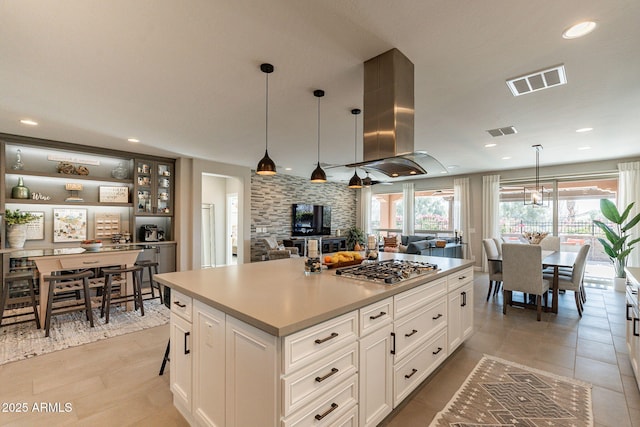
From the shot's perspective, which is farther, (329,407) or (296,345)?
(329,407)

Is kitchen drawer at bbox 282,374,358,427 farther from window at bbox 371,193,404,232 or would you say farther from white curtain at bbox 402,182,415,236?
window at bbox 371,193,404,232

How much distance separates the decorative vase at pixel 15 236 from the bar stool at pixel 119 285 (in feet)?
5.68

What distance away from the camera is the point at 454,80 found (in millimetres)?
2576

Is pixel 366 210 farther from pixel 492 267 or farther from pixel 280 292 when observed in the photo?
pixel 280 292

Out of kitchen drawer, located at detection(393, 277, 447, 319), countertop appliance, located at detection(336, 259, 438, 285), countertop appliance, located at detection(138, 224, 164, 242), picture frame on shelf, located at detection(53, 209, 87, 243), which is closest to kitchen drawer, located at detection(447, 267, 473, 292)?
kitchen drawer, located at detection(393, 277, 447, 319)

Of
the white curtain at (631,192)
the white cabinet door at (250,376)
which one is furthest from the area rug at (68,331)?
the white curtain at (631,192)

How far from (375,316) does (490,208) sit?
705 cm

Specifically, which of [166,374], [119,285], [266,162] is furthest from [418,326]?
[119,285]

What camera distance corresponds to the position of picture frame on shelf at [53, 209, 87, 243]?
4.89 metres

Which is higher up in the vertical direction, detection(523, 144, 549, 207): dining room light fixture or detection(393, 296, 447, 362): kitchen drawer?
detection(523, 144, 549, 207): dining room light fixture

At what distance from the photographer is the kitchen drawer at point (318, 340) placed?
1.21 meters

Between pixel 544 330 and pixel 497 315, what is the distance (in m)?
0.58

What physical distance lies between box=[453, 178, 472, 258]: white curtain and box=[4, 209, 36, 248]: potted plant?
9.37 metres

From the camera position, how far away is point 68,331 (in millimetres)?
3400
